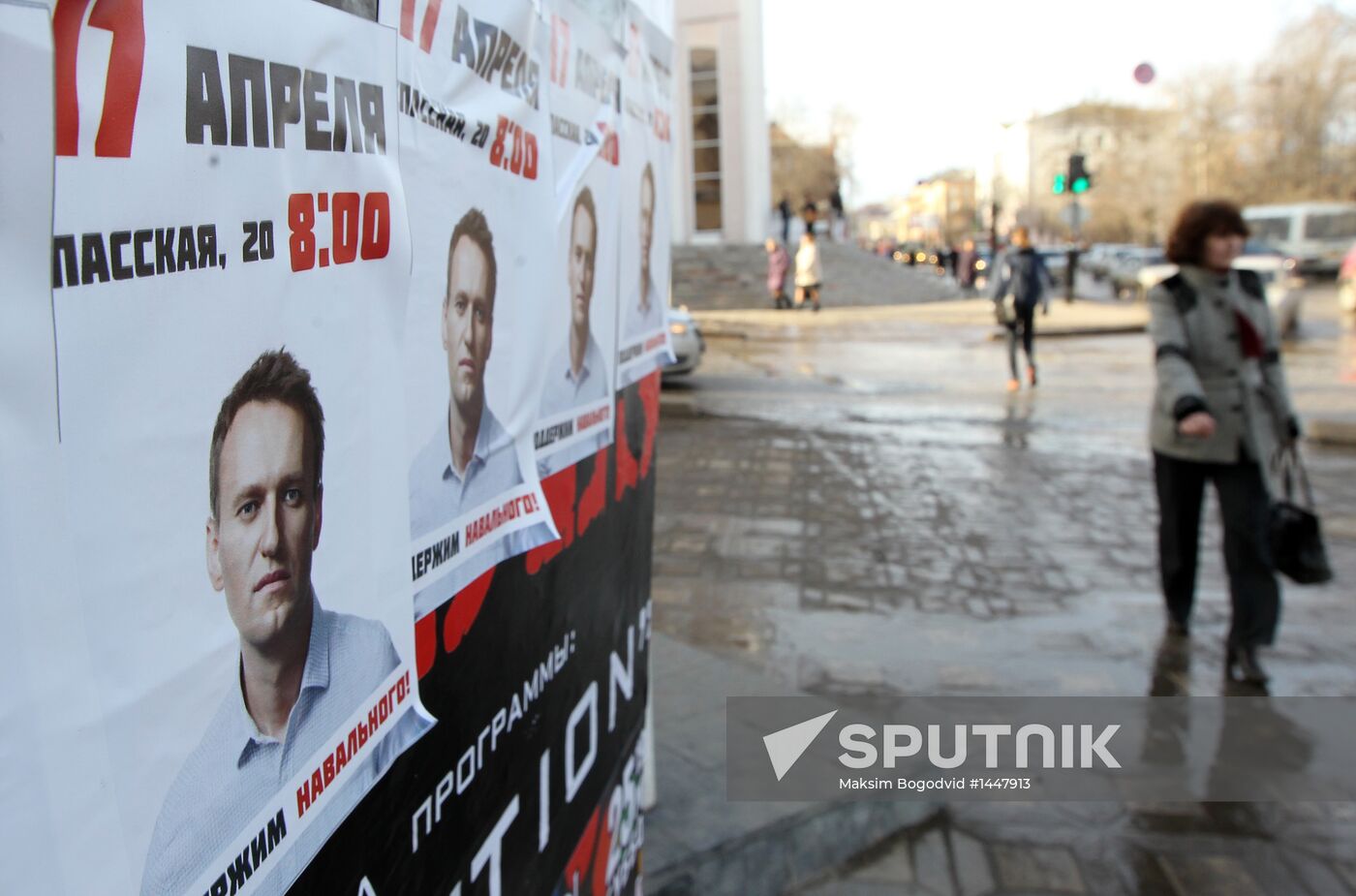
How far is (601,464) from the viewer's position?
237 cm

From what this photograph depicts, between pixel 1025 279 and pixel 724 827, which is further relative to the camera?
pixel 1025 279

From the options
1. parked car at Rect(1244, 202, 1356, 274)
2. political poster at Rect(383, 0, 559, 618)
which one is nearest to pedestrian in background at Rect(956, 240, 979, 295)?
parked car at Rect(1244, 202, 1356, 274)

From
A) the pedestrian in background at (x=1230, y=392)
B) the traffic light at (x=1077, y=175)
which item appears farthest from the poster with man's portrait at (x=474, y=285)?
the traffic light at (x=1077, y=175)

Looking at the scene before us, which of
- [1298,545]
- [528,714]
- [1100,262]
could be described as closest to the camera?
[528,714]

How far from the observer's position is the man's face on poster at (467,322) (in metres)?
1.50

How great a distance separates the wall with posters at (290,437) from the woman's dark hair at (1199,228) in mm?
3229

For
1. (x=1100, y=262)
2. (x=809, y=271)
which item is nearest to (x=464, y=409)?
(x=809, y=271)

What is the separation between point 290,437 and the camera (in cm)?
111

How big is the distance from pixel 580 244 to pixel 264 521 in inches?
44.4

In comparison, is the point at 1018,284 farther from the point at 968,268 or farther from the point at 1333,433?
the point at 968,268

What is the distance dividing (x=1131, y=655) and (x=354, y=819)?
4220 mm

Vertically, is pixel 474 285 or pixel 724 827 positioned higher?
pixel 474 285

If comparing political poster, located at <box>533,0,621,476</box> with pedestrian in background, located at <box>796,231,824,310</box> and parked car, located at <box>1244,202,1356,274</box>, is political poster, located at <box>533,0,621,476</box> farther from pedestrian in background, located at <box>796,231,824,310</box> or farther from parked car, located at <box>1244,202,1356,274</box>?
parked car, located at <box>1244,202,1356,274</box>

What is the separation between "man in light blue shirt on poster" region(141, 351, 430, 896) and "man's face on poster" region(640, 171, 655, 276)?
5.03 ft
